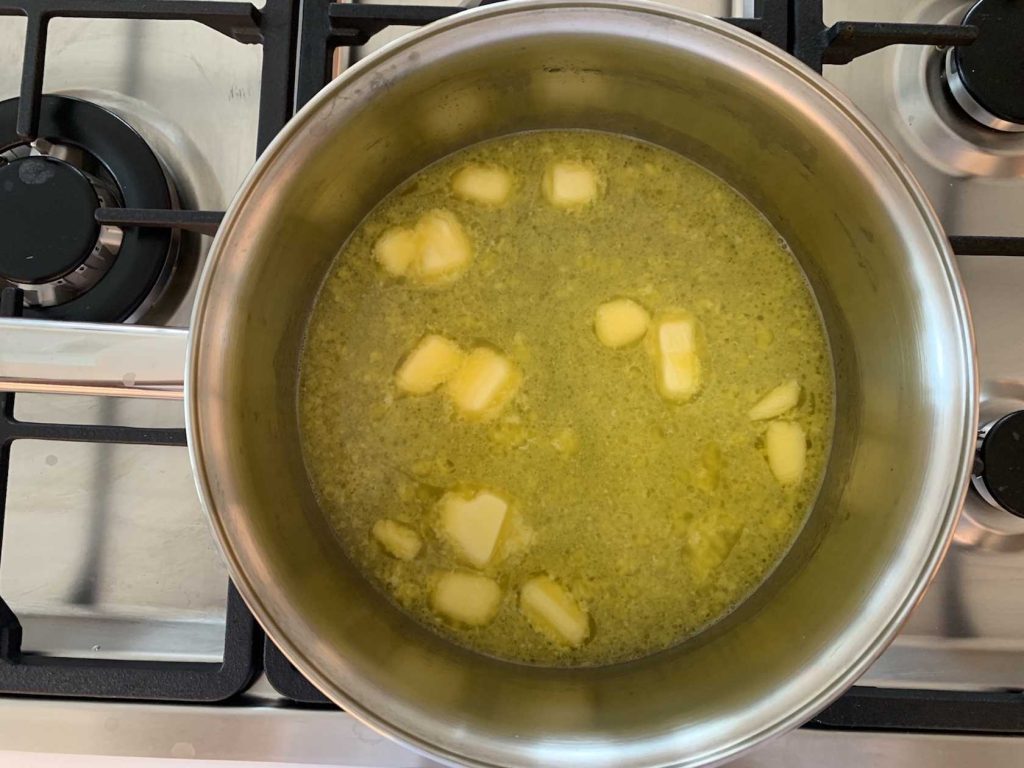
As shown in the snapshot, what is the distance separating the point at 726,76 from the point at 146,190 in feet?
1.95

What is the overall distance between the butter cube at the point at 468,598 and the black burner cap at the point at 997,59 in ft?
2.39

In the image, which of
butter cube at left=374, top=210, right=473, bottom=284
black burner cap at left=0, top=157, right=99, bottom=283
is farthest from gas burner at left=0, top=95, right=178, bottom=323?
butter cube at left=374, top=210, right=473, bottom=284

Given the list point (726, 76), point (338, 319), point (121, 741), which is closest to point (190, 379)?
point (338, 319)

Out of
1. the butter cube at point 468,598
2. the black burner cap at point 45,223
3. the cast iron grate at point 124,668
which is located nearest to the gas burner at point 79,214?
the black burner cap at point 45,223

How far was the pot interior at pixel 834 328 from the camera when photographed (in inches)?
27.5

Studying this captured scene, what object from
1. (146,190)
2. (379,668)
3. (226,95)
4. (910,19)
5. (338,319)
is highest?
(910,19)

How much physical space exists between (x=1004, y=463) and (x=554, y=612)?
0.47m

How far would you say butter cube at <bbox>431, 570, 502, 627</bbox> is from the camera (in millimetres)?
890

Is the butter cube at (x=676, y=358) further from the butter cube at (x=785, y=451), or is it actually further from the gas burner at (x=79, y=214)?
the gas burner at (x=79, y=214)

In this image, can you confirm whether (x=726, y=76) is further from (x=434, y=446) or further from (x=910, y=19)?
(x=434, y=446)

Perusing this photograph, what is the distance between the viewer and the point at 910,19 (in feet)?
3.01

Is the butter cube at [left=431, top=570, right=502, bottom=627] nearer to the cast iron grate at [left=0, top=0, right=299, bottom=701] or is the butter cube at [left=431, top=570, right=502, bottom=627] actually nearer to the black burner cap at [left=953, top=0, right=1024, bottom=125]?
the cast iron grate at [left=0, top=0, right=299, bottom=701]

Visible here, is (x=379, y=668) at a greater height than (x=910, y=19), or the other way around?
(x=910, y=19)

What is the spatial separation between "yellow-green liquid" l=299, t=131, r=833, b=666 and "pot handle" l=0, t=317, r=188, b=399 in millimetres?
228
